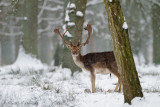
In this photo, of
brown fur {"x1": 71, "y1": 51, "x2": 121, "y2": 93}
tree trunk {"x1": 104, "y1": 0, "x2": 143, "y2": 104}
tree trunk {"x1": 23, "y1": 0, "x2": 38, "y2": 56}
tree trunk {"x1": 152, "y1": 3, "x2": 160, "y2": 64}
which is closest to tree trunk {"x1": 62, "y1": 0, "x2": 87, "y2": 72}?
brown fur {"x1": 71, "y1": 51, "x2": 121, "y2": 93}

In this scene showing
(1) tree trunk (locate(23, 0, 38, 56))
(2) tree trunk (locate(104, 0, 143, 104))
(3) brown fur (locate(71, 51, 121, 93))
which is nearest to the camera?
(2) tree trunk (locate(104, 0, 143, 104))

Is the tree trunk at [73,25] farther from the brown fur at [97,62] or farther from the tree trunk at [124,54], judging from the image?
the tree trunk at [124,54]

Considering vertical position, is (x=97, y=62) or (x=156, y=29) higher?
(x=156, y=29)

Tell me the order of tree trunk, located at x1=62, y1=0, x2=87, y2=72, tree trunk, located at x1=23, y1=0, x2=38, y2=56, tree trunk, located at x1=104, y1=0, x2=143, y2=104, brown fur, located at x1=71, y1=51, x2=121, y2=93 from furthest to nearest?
tree trunk, located at x1=23, y1=0, x2=38, y2=56 → tree trunk, located at x1=62, y1=0, x2=87, y2=72 → brown fur, located at x1=71, y1=51, x2=121, y2=93 → tree trunk, located at x1=104, y1=0, x2=143, y2=104

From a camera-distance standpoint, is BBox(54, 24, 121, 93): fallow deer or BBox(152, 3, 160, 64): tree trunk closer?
BBox(54, 24, 121, 93): fallow deer

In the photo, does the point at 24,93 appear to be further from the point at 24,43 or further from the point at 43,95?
the point at 24,43

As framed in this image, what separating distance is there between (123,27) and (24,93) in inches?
118

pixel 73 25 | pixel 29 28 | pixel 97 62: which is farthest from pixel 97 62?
pixel 29 28

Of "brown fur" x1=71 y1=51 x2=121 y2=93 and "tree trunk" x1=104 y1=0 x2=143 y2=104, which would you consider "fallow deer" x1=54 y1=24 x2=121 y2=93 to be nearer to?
"brown fur" x1=71 y1=51 x2=121 y2=93

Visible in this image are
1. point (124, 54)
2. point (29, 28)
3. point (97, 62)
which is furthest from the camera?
point (29, 28)

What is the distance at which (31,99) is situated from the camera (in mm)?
5223

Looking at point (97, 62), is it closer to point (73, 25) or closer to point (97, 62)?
point (97, 62)

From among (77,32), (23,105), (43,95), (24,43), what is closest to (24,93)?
(43,95)

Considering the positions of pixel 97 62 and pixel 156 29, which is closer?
pixel 97 62
